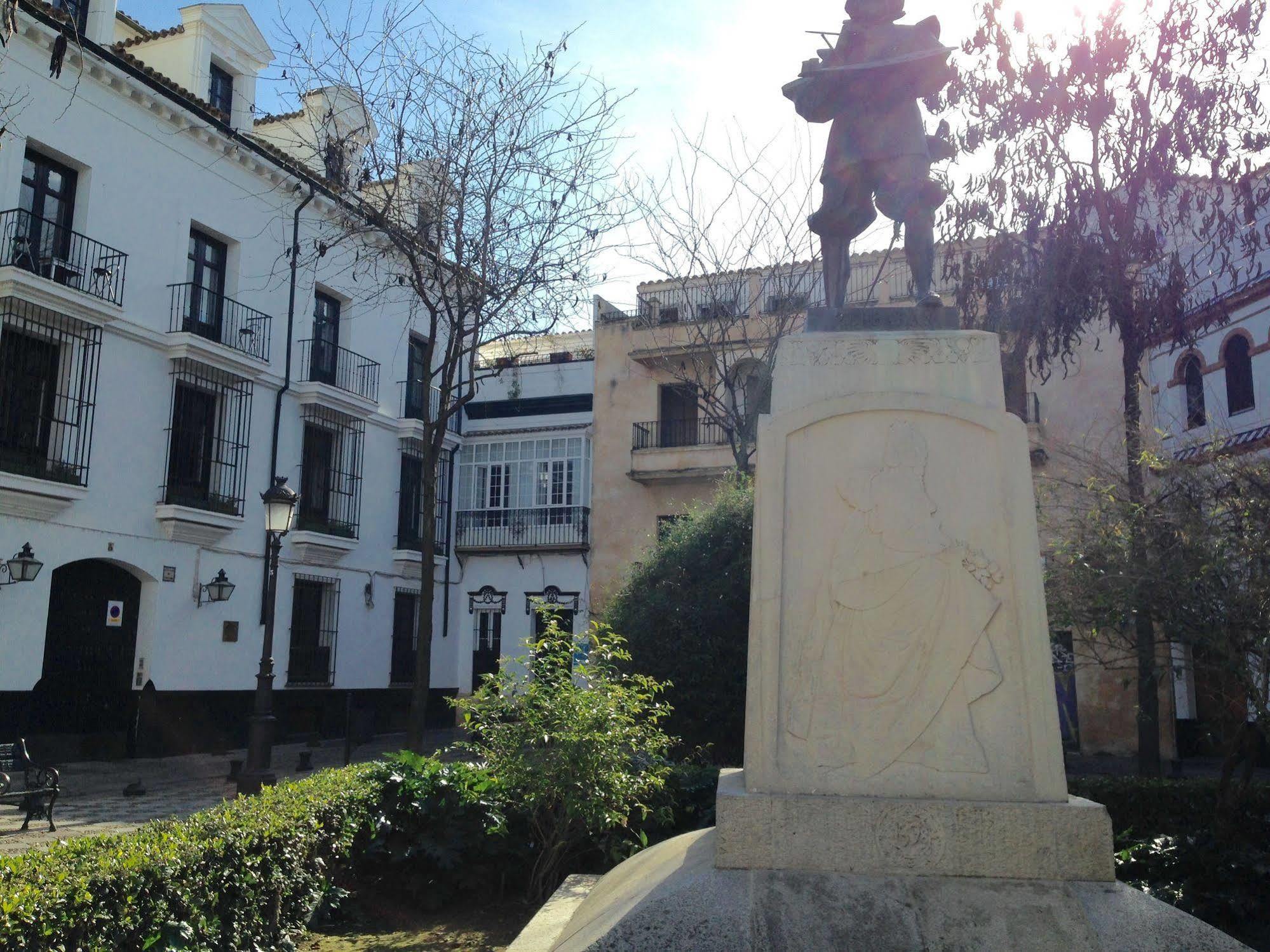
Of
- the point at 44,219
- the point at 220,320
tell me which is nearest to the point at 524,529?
the point at 220,320

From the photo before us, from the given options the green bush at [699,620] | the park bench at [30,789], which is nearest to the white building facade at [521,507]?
the green bush at [699,620]

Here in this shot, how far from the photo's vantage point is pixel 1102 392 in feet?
68.9

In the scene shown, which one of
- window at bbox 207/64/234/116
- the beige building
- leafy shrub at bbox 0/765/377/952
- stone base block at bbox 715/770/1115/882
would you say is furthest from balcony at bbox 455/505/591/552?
stone base block at bbox 715/770/1115/882

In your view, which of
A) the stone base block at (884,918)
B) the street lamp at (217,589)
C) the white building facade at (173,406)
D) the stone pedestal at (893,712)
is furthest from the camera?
the street lamp at (217,589)

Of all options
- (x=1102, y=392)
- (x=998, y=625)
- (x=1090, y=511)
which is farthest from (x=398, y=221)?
(x=1102, y=392)

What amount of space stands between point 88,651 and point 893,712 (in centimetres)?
1662

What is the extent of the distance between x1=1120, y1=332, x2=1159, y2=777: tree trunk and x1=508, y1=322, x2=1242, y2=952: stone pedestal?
5.19 m

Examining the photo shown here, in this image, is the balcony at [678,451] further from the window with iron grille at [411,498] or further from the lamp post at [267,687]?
the lamp post at [267,687]

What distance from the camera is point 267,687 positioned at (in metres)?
12.5

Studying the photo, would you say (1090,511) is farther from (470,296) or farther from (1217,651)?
(470,296)

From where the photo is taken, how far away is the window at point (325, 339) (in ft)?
74.7

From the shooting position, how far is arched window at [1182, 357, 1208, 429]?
1970 cm

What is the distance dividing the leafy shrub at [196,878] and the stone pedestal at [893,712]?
1.82 m

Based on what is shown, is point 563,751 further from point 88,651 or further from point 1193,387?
point 1193,387
